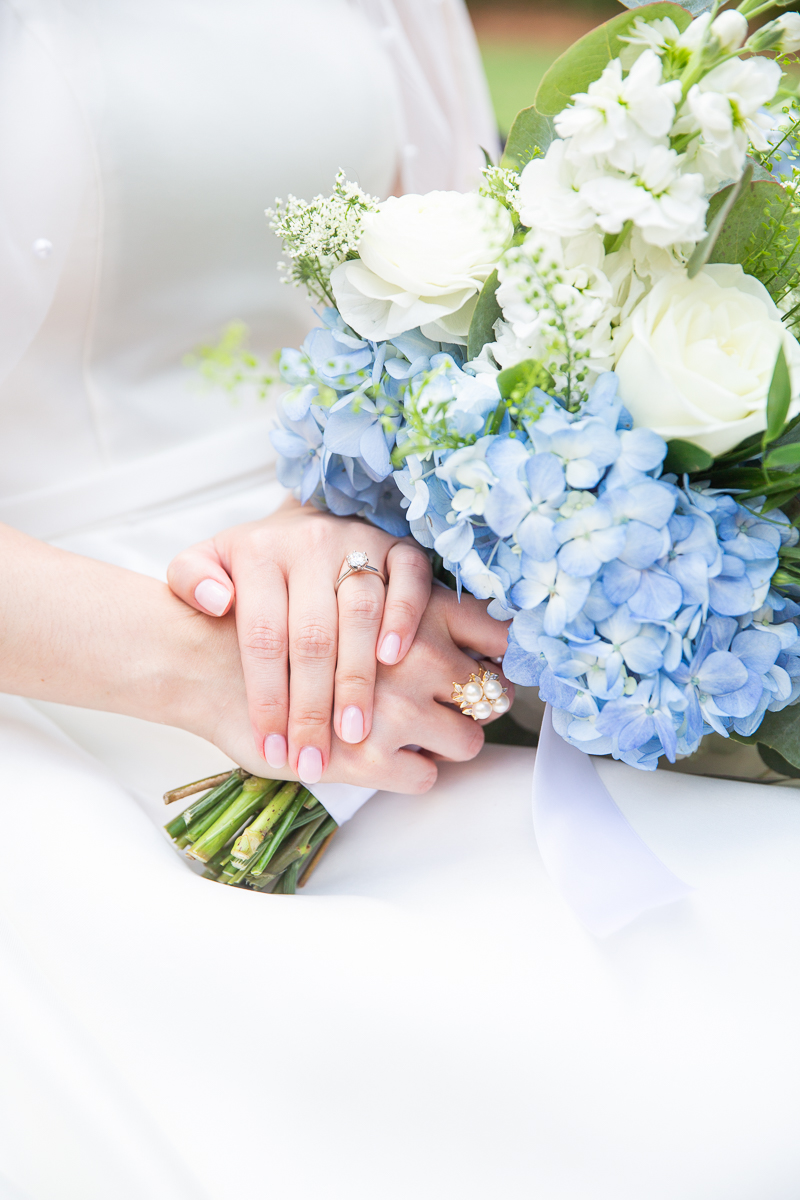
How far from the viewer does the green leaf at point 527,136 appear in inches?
25.5

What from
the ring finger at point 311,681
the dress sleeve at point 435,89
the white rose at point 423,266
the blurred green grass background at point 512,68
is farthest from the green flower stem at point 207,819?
A: the blurred green grass background at point 512,68

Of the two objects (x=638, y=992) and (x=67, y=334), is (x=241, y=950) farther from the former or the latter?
(x=67, y=334)

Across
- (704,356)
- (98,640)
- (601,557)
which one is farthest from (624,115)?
(98,640)

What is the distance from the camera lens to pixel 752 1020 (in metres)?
0.57

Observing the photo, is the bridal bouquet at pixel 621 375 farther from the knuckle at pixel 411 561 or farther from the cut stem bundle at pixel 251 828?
the cut stem bundle at pixel 251 828

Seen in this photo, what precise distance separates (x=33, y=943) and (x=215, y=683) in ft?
0.89

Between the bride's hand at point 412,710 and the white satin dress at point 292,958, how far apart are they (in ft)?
0.21

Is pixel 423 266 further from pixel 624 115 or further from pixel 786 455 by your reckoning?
pixel 786 455

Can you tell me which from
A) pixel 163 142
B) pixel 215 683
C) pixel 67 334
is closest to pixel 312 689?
pixel 215 683

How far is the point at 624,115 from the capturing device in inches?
19.7

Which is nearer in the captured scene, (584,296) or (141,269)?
(584,296)

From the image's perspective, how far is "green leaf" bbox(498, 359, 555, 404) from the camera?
542 mm

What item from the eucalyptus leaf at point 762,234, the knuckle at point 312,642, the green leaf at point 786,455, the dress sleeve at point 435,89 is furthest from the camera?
the dress sleeve at point 435,89

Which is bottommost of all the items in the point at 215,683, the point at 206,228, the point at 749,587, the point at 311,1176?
the point at 311,1176
